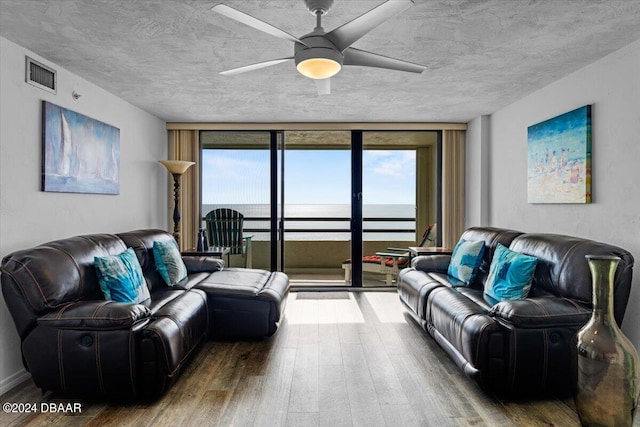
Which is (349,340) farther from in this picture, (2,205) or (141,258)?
(2,205)

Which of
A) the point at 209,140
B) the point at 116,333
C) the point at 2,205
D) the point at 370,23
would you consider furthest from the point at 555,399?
the point at 209,140

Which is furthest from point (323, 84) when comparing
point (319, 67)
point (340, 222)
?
point (340, 222)

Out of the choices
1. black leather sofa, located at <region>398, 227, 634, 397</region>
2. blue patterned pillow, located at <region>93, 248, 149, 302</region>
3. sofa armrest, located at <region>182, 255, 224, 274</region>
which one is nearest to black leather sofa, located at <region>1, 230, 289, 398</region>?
blue patterned pillow, located at <region>93, 248, 149, 302</region>

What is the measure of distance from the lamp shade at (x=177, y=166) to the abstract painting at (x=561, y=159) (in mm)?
3941

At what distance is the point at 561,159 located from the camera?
3.62m

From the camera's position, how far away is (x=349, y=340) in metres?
3.71

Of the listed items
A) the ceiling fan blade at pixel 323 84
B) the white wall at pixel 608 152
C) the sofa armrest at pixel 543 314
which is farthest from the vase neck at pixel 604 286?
the ceiling fan blade at pixel 323 84

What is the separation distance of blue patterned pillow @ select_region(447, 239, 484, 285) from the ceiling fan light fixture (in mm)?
2427

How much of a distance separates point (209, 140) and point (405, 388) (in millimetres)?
4509

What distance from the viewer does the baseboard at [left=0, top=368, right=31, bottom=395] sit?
2732 millimetres

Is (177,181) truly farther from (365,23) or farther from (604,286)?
(604,286)

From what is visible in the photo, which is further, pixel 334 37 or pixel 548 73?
pixel 548 73

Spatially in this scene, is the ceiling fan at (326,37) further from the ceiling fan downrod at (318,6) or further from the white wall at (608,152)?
the white wall at (608,152)

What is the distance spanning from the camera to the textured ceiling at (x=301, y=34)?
7.83ft
